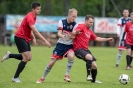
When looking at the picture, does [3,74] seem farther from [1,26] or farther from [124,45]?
[1,26]

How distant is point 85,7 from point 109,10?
6805mm

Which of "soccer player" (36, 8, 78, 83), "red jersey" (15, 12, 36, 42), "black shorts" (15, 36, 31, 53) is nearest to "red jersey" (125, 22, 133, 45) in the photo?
"soccer player" (36, 8, 78, 83)

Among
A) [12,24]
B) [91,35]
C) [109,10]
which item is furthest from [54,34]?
[91,35]

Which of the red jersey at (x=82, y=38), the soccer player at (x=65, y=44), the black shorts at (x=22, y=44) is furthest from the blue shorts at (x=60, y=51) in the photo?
the black shorts at (x=22, y=44)

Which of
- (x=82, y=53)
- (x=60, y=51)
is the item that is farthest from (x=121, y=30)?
(x=82, y=53)

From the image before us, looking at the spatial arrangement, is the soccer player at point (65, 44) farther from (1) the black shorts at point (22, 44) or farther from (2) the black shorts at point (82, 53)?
(1) the black shorts at point (22, 44)

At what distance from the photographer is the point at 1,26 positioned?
3781 centimetres

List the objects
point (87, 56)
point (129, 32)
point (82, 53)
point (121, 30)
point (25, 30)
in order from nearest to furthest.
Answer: point (87, 56) < point (82, 53) < point (25, 30) < point (129, 32) < point (121, 30)

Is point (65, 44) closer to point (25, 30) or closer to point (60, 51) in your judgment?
point (60, 51)

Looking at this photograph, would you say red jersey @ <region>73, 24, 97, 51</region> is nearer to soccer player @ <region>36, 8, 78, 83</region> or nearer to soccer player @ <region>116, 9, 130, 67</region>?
soccer player @ <region>36, 8, 78, 83</region>

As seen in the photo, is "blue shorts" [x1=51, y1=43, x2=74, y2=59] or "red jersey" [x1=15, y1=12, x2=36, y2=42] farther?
"blue shorts" [x1=51, y1=43, x2=74, y2=59]

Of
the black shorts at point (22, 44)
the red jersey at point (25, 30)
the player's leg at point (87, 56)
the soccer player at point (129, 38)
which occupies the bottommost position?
the soccer player at point (129, 38)

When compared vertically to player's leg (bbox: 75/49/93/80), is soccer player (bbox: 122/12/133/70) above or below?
below

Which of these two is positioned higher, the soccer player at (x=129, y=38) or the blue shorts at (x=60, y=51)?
the blue shorts at (x=60, y=51)
